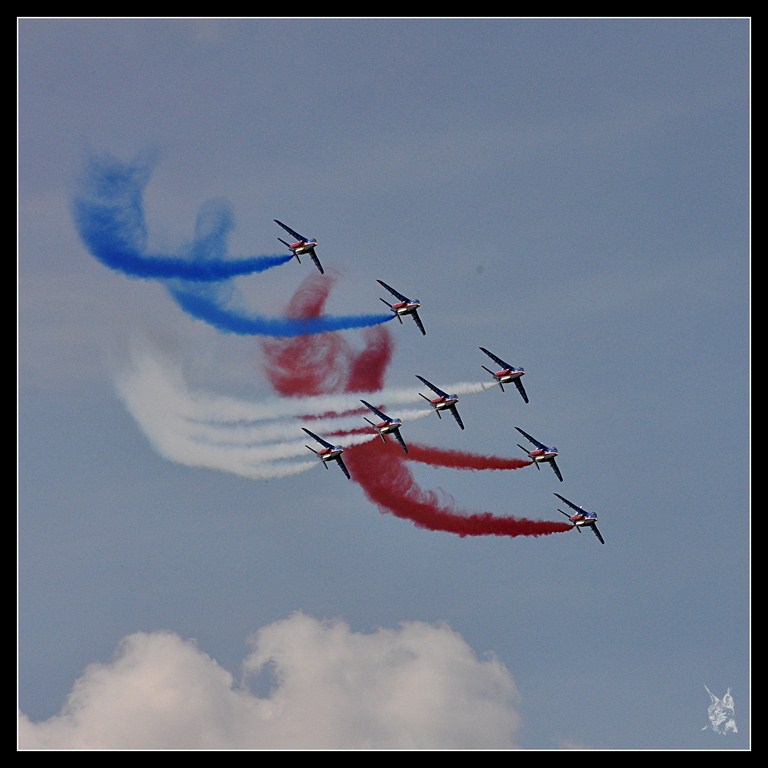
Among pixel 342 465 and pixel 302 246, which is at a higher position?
pixel 302 246

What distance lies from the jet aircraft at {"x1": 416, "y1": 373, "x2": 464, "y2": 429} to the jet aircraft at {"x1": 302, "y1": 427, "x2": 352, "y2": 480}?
6383mm

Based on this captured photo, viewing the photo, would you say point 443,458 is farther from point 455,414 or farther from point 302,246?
point 302,246

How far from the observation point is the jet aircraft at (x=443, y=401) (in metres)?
72.5

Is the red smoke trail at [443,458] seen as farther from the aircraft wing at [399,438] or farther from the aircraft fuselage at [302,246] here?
the aircraft fuselage at [302,246]

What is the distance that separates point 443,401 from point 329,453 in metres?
7.85

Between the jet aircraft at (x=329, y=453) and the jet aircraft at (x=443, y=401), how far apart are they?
6.38 metres

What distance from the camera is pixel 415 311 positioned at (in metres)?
72.3

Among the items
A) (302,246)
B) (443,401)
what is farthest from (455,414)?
(302,246)

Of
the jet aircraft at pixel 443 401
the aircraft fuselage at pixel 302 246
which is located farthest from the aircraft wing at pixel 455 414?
the aircraft fuselage at pixel 302 246

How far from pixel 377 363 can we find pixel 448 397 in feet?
16.0

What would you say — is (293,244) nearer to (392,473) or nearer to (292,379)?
(292,379)

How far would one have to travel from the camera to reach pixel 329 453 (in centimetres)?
7069

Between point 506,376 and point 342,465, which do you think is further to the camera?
point 506,376
